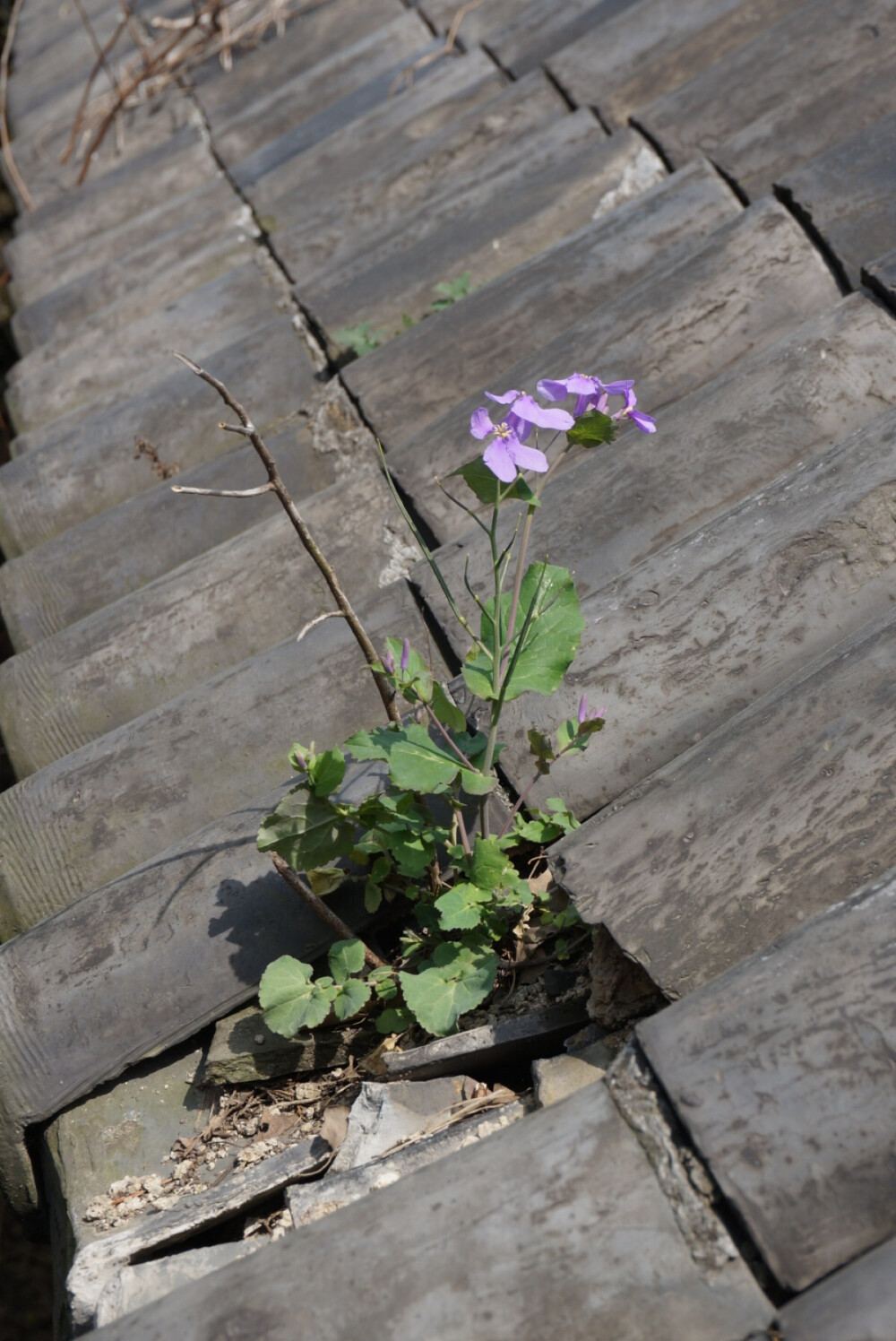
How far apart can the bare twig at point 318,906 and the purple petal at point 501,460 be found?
68cm

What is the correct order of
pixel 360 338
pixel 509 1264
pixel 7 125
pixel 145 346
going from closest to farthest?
pixel 509 1264 < pixel 360 338 < pixel 145 346 < pixel 7 125

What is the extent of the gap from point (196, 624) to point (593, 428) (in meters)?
1.01

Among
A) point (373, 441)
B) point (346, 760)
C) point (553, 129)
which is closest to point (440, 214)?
point (553, 129)

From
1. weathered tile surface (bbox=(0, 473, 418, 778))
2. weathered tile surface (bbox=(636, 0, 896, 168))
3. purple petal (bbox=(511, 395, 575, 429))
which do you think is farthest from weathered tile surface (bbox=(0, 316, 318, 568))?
purple petal (bbox=(511, 395, 575, 429))

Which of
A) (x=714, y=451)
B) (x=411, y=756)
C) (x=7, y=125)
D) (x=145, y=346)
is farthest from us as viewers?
(x=7, y=125)

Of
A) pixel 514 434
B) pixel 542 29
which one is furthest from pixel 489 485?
pixel 542 29

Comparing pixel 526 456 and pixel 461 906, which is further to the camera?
pixel 461 906

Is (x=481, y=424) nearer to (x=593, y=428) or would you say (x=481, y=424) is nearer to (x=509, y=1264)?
(x=593, y=428)

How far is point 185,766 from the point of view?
187cm

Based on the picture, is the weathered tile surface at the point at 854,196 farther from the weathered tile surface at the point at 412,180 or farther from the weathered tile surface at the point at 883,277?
the weathered tile surface at the point at 412,180

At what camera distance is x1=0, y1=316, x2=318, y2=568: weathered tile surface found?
8.48 ft

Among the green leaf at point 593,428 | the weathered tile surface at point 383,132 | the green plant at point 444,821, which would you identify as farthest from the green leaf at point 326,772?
the weathered tile surface at point 383,132

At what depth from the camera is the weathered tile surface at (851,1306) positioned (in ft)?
2.97

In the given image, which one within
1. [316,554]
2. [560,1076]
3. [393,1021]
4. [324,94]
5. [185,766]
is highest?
[316,554]
